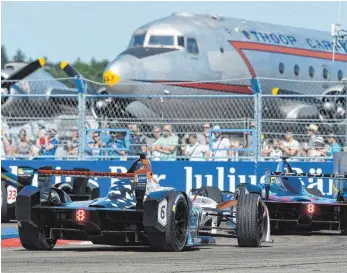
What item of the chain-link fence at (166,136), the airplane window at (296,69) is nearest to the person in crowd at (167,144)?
the chain-link fence at (166,136)

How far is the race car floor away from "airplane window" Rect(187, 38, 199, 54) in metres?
17.0

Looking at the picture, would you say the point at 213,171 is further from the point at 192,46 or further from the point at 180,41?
the point at 192,46

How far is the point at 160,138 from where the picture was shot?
839 inches

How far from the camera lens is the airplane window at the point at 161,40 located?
101ft

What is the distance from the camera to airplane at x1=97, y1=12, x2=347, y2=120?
2650cm

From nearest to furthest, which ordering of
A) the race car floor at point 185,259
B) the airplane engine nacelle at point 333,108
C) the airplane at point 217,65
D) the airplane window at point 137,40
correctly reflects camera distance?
1. the race car floor at point 185,259
2. the airplane engine nacelle at point 333,108
3. the airplane at point 217,65
4. the airplane window at point 137,40

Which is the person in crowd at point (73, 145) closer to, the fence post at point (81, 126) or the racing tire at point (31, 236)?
the fence post at point (81, 126)

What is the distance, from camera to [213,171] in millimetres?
20250

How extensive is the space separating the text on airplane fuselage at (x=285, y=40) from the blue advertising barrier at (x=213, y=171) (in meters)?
11.9

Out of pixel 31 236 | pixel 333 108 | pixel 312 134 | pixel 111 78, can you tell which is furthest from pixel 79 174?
pixel 111 78

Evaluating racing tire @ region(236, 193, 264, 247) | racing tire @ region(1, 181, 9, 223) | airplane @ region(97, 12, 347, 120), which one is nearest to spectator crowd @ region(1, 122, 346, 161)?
racing tire @ region(1, 181, 9, 223)

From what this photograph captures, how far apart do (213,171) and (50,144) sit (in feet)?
11.1

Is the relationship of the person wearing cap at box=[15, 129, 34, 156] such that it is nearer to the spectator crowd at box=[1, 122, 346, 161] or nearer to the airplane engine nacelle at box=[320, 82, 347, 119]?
the spectator crowd at box=[1, 122, 346, 161]

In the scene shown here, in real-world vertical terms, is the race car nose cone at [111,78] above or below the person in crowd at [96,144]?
above
